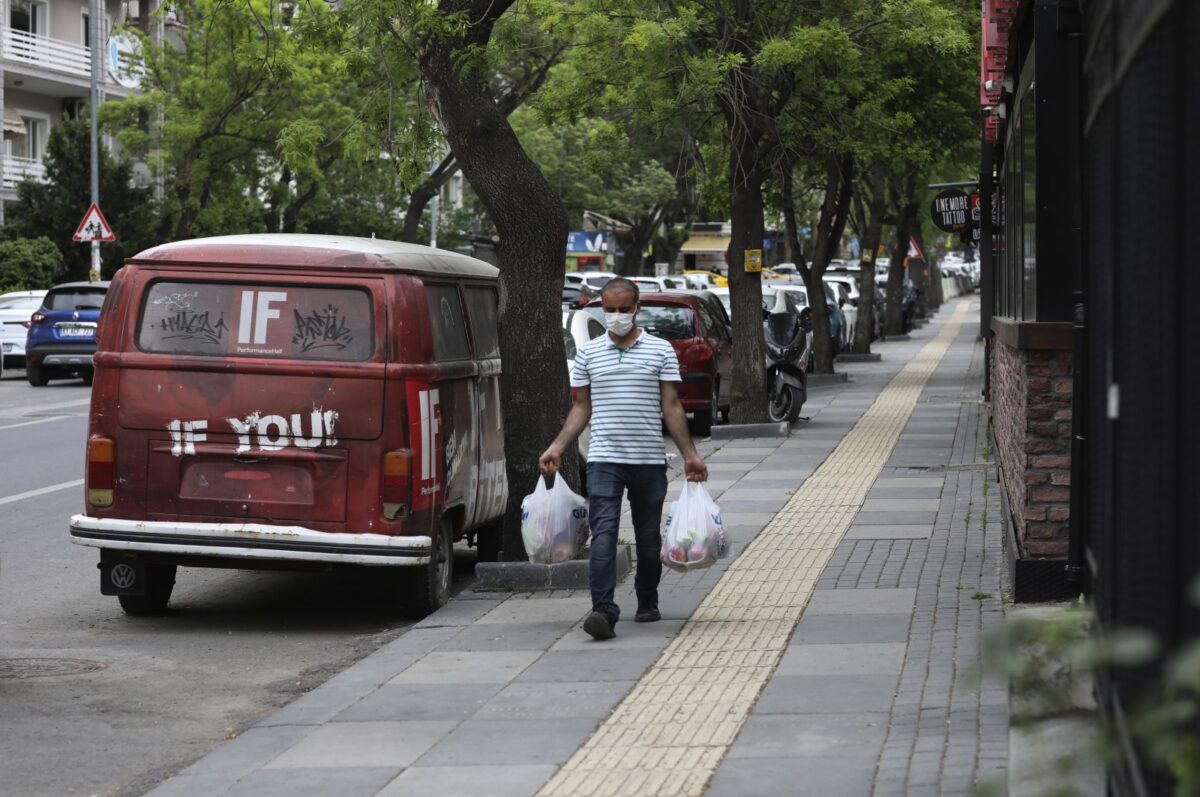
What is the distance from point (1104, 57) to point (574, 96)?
694 inches

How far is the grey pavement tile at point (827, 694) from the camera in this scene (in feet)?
23.6

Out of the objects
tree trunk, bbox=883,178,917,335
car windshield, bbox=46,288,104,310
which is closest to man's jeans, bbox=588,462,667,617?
car windshield, bbox=46,288,104,310

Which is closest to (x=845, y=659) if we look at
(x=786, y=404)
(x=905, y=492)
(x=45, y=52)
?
(x=905, y=492)

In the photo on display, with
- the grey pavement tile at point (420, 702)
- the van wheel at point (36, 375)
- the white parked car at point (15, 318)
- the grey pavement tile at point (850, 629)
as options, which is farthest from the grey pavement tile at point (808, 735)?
the white parked car at point (15, 318)

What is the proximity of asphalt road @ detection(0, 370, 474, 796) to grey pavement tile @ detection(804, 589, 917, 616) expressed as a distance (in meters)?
2.23

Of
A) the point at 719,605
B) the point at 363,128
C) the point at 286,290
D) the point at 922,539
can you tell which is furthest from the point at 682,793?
the point at 363,128

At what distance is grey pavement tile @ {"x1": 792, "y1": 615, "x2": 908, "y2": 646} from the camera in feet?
28.6

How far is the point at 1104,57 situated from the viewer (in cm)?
475

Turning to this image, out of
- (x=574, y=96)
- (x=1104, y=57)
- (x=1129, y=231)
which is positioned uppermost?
(x=574, y=96)

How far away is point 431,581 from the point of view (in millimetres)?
10062

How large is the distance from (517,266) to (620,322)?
2.44m

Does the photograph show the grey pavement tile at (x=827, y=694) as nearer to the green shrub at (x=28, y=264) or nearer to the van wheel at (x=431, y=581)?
the van wheel at (x=431, y=581)

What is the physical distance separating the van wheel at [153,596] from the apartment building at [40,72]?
37982 mm

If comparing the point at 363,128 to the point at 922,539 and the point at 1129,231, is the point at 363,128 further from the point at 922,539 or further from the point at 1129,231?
the point at 1129,231
